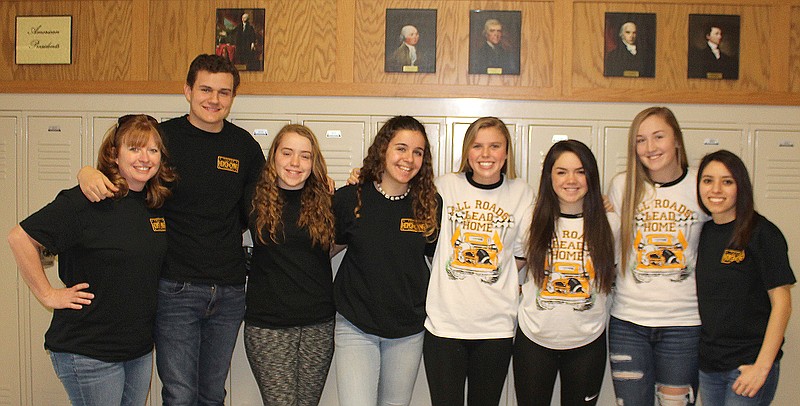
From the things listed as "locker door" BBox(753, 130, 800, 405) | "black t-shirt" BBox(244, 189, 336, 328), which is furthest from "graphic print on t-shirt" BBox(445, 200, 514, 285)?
"locker door" BBox(753, 130, 800, 405)

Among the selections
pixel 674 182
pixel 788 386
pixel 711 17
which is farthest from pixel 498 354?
pixel 711 17

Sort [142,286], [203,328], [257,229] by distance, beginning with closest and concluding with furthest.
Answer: [142,286], [257,229], [203,328]

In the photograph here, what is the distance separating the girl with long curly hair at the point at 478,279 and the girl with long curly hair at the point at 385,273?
10cm

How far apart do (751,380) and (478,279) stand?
1253mm

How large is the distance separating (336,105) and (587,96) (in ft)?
5.34

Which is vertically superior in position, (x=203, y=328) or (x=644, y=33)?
(x=644, y=33)

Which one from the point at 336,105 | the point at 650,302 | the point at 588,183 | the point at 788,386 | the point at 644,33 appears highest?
the point at 644,33

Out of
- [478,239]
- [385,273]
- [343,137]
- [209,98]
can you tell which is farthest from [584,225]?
[209,98]

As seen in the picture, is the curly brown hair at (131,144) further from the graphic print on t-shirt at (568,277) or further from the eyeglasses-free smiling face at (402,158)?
the graphic print on t-shirt at (568,277)

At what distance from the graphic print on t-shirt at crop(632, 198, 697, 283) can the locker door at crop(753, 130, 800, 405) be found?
125 cm

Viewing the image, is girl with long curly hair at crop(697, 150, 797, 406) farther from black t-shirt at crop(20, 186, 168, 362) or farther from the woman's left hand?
black t-shirt at crop(20, 186, 168, 362)

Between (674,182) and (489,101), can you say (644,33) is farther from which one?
(674,182)

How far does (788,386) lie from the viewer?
374 centimetres

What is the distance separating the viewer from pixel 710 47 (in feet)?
12.3
